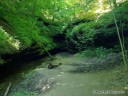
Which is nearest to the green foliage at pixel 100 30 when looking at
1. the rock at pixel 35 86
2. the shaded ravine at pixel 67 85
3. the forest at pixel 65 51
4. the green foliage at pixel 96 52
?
the forest at pixel 65 51

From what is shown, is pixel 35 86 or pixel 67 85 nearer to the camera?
pixel 67 85

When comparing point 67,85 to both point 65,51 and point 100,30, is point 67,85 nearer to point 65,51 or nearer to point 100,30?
point 100,30

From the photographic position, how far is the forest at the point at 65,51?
12664 mm

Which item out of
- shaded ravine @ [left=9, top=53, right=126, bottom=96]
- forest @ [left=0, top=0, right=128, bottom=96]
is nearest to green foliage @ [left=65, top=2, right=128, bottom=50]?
forest @ [left=0, top=0, right=128, bottom=96]

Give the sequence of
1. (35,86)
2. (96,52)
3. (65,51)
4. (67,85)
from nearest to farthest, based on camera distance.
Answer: (67,85) < (35,86) < (96,52) < (65,51)

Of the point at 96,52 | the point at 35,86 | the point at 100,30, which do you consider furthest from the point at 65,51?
the point at 35,86

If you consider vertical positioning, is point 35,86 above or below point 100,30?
below

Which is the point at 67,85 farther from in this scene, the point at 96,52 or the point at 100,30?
the point at 100,30

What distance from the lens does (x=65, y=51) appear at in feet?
102

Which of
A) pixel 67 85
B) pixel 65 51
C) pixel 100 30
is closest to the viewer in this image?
pixel 67 85

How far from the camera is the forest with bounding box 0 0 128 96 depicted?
12.7 m

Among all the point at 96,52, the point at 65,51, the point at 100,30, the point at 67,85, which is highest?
the point at 100,30

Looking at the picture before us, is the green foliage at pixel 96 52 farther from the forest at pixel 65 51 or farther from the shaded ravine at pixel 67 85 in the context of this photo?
the shaded ravine at pixel 67 85

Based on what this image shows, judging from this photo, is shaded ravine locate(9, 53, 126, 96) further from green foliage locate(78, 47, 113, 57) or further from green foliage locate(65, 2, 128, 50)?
green foliage locate(65, 2, 128, 50)
